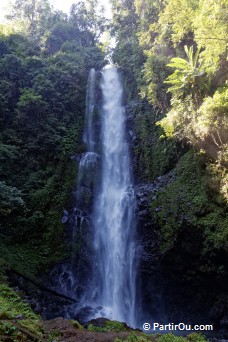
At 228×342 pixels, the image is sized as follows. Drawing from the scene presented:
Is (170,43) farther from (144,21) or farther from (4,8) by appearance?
(4,8)

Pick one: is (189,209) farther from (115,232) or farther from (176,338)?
(176,338)

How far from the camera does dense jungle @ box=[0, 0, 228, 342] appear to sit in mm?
9930

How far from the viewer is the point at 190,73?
36.9 feet

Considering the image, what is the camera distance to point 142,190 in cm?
1330

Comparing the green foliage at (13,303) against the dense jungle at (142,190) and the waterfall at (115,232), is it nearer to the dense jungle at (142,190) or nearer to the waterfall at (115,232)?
the dense jungle at (142,190)

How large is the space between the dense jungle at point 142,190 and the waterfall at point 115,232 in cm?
31

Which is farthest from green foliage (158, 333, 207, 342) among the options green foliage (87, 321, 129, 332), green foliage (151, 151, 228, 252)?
green foliage (151, 151, 228, 252)

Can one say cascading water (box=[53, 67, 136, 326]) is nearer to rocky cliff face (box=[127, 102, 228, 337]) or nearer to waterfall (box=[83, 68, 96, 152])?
waterfall (box=[83, 68, 96, 152])

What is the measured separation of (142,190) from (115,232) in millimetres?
2179

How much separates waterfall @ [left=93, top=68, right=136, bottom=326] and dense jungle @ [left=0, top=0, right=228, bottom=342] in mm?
306

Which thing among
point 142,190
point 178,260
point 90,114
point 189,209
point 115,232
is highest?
point 90,114

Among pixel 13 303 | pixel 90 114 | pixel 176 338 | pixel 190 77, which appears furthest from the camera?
pixel 90 114

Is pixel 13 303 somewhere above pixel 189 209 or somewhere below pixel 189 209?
below

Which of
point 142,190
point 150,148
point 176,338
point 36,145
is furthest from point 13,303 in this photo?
point 150,148
